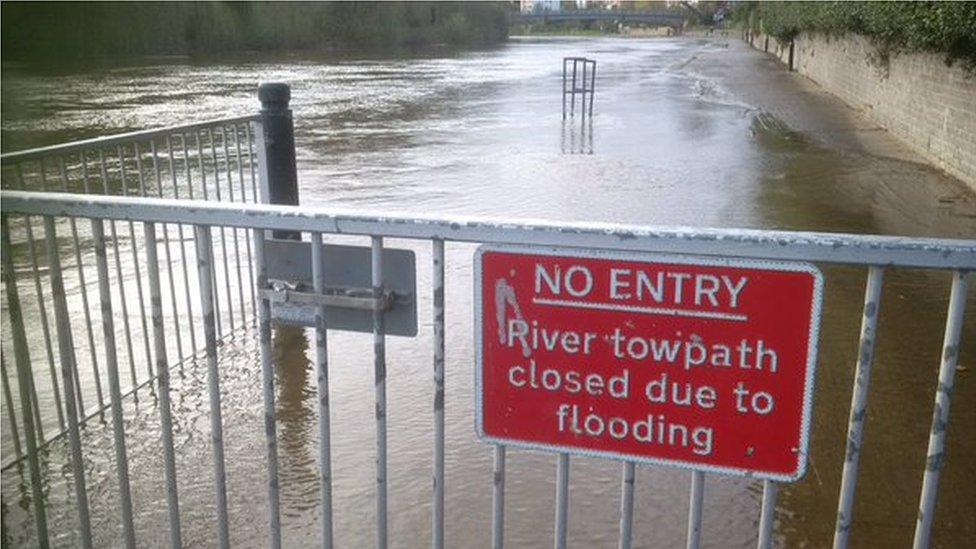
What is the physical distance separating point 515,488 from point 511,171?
9.05 meters

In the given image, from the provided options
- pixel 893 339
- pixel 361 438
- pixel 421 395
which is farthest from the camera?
pixel 893 339

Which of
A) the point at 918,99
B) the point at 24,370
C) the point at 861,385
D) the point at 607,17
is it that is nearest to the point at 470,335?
the point at 24,370

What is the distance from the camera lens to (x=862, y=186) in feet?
37.7

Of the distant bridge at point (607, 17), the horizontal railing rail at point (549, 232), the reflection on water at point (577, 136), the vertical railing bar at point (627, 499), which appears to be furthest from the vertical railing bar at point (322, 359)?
the distant bridge at point (607, 17)

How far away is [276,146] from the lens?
559 centimetres

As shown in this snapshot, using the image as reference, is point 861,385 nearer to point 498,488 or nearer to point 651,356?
point 651,356

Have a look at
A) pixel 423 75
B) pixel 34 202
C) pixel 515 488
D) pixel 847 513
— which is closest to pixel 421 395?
pixel 515 488

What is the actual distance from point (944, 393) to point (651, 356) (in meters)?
0.71

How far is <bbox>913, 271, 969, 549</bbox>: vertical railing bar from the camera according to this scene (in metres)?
2.19

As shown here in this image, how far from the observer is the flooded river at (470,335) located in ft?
12.5

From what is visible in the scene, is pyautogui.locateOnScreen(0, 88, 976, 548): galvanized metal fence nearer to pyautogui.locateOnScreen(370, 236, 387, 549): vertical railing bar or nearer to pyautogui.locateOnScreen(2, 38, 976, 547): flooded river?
pyautogui.locateOnScreen(370, 236, 387, 549): vertical railing bar

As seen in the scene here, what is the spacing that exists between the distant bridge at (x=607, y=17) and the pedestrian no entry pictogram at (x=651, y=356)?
132323 millimetres

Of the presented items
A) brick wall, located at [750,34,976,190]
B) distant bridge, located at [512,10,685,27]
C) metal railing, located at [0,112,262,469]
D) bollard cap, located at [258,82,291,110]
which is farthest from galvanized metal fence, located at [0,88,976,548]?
distant bridge, located at [512,10,685,27]

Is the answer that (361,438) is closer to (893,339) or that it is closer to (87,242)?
(893,339)
